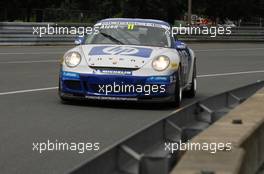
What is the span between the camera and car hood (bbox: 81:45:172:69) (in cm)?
1063

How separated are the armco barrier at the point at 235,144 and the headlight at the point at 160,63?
2.71 m

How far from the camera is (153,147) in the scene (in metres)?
5.47

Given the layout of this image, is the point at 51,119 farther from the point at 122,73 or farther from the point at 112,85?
the point at 122,73

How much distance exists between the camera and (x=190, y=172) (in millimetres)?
4273

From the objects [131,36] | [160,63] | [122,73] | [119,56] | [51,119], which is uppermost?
[131,36]

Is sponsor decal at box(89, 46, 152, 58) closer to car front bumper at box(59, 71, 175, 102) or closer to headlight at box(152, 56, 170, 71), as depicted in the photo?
headlight at box(152, 56, 170, 71)

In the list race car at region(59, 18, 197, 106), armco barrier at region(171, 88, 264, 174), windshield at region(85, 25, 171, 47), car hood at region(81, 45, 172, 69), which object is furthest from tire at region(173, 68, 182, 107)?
armco barrier at region(171, 88, 264, 174)

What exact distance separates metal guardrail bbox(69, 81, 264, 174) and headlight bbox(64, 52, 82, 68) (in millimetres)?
3343

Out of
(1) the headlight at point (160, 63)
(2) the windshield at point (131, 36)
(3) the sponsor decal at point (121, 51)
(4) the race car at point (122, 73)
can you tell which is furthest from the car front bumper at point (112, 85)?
(2) the windshield at point (131, 36)

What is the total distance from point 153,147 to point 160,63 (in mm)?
5437

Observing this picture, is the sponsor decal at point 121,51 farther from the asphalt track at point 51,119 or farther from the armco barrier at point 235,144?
the armco barrier at point 235,144

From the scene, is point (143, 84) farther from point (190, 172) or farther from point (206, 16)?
point (206, 16)

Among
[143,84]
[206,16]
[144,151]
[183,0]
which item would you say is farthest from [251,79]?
[206,16]

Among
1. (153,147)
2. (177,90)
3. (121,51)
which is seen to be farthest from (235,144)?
(177,90)
